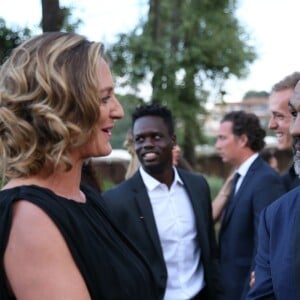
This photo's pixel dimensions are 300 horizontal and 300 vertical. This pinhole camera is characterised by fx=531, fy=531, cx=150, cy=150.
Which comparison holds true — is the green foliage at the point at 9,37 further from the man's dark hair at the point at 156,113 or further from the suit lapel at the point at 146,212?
the suit lapel at the point at 146,212

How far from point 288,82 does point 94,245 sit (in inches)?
105

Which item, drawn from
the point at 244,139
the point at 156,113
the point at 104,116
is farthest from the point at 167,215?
the point at 104,116

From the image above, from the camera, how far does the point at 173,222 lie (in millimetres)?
3643

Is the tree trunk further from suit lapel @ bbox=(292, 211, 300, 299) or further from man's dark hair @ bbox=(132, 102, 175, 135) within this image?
suit lapel @ bbox=(292, 211, 300, 299)

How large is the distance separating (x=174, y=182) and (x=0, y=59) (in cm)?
158

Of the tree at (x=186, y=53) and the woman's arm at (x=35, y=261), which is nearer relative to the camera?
the woman's arm at (x=35, y=261)

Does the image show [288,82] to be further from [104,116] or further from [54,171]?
[54,171]

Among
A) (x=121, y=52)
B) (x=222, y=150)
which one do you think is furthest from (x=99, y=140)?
(x=121, y=52)

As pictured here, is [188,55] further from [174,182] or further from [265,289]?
[265,289]

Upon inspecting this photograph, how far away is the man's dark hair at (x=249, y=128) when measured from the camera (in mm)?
4617

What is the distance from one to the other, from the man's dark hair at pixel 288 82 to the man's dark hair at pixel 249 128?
66 cm

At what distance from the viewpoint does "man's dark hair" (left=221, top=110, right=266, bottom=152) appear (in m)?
4.62

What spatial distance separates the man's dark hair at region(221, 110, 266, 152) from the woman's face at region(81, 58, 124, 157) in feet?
9.56

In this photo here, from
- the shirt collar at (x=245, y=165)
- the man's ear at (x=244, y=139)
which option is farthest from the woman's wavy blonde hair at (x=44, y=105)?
the man's ear at (x=244, y=139)
